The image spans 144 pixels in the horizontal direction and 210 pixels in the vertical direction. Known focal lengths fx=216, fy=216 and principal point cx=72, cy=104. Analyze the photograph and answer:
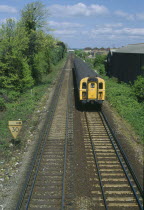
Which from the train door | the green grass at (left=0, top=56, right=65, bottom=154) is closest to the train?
the train door

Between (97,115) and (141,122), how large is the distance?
3681 millimetres

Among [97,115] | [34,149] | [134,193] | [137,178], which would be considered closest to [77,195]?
[134,193]

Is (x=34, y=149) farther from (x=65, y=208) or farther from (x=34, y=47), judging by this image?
(x=34, y=47)

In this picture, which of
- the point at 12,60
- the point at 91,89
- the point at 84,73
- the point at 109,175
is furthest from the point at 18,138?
the point at 12,60

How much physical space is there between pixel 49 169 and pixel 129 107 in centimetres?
1099

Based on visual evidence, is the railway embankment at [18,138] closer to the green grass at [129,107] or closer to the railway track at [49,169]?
the railway track at [49,169]

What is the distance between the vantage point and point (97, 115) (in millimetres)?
17641

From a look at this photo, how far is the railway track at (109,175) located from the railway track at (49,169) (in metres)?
1.25

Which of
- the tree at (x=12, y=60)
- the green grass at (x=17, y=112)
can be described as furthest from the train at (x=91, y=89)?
the tree at (x=12, y=60)

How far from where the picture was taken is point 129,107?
18766 mm

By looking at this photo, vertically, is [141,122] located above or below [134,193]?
above

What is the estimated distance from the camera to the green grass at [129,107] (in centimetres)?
1485

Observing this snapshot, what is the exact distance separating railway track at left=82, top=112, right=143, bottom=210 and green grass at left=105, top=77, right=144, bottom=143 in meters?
2.13

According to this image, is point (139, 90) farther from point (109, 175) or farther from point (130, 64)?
point (109, 175)
